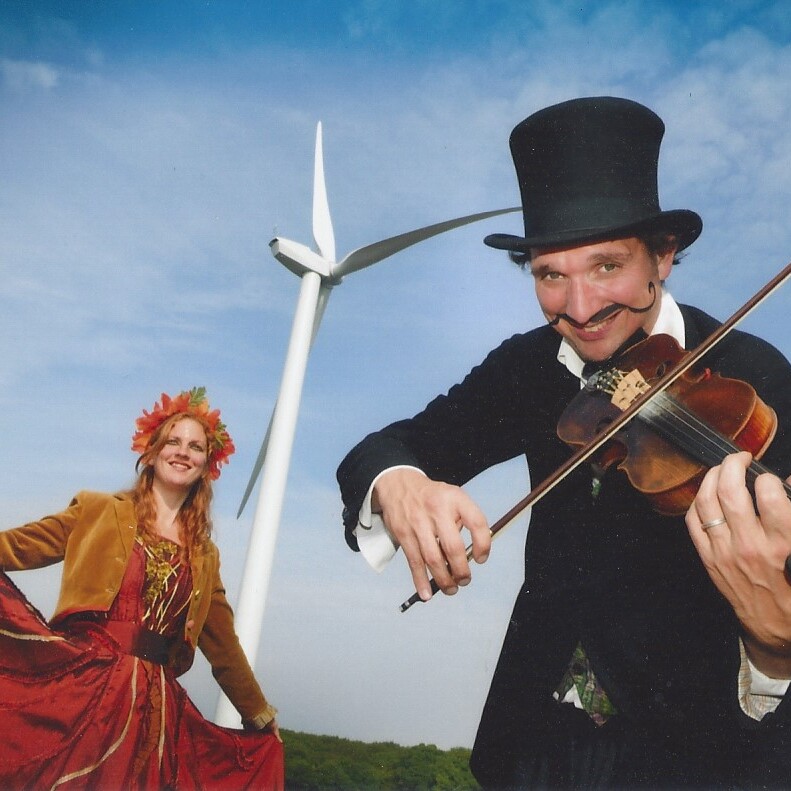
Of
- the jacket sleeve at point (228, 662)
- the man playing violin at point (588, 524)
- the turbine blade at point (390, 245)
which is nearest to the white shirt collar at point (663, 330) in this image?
the man playing violin at point (588, 524)

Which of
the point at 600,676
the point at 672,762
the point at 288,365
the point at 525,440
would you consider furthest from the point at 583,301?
the point at 288,365

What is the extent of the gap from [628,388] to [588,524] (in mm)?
412

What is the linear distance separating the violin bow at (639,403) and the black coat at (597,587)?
0.13 metres

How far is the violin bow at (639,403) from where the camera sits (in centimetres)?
220

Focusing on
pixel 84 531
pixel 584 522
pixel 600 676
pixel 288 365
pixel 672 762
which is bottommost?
pixel 672 762

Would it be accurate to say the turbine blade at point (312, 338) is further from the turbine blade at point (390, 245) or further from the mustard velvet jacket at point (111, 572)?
the mustard velvet jacket at point (111, 572)

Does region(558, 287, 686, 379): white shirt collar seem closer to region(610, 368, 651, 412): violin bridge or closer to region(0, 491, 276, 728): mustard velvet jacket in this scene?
region(610, 368, 651, 412): violin bridge

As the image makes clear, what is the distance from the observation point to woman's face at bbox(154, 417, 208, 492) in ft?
18.6

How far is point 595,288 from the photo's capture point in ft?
7.62

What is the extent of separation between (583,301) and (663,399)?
1.17 ft

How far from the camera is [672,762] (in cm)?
201

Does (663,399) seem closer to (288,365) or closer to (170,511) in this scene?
(170,511)

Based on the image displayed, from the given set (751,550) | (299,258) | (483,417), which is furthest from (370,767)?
(751,550)

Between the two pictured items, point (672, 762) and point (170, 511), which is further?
point (170, 511)
